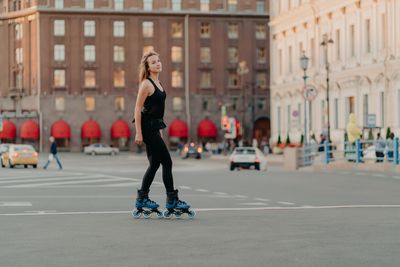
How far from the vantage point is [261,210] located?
15.7 meters

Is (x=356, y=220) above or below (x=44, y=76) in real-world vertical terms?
below

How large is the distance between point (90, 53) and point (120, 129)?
8.89m

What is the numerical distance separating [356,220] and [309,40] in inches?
2481

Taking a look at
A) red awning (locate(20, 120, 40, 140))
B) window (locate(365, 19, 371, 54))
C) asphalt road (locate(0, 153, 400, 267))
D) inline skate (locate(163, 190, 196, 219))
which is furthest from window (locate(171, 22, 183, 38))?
inline skate (locate(163, 190, 196, 219))

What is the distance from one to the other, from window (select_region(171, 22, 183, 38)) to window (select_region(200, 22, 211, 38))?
2368mm

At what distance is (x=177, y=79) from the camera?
116438 millimetres

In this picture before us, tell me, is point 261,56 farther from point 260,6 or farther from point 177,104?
point 177,104

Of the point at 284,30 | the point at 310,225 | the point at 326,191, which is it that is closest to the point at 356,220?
the point at 310,225

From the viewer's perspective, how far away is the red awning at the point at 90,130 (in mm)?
113938

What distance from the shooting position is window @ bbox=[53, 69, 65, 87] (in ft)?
372

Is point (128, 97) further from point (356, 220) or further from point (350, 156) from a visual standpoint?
point (356, 220)

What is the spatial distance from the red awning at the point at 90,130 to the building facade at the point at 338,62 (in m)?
32.9

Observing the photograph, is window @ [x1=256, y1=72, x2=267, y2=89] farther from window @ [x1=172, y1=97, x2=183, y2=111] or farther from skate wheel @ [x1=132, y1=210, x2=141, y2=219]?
skate wheel @ [x1=132, y1=210, x2=141, y2=219]

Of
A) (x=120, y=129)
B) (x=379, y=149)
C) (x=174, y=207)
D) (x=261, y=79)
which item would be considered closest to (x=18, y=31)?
(x=120, y=129)
